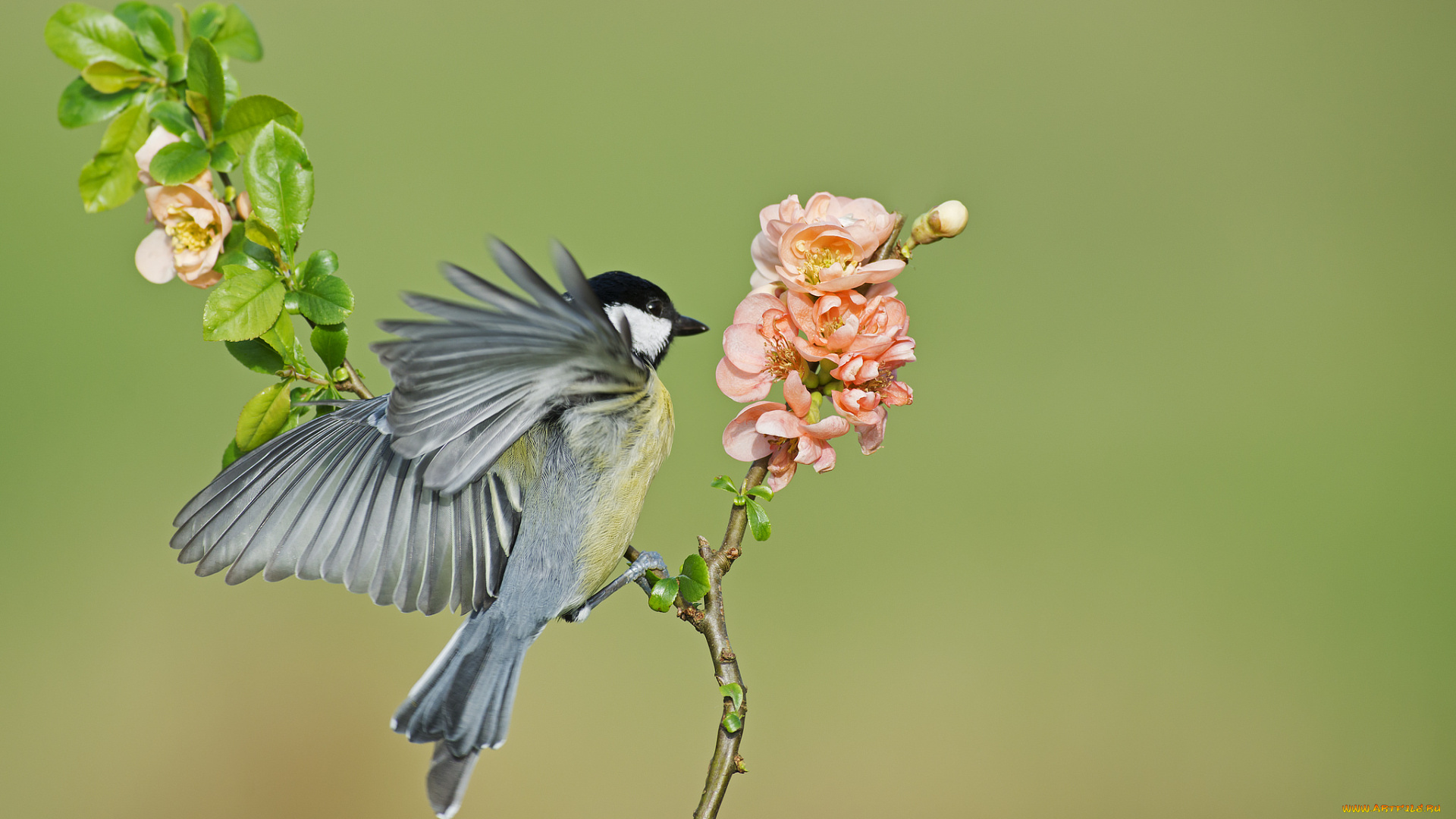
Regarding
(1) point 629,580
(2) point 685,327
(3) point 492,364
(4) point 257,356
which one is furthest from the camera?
(2) point 685,327

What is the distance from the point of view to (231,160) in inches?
24.8

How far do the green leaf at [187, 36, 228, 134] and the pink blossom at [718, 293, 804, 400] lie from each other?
15.5 inches

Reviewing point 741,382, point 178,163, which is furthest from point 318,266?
point 741,382

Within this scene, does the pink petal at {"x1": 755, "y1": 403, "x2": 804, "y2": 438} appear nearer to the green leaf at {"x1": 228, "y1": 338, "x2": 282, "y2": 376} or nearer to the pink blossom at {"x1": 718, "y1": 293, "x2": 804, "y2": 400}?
the pink blossom at {"x1": 718, "y1": 293, "x2": 804, "y2": 400}

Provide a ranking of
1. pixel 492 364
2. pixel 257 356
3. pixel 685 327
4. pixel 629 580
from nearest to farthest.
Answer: pixel 492 364 < pixel 257 356 < pixel 629 580 < pixel 685 327

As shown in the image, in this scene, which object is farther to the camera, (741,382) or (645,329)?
(645,329)

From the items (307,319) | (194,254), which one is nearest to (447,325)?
(307,319)

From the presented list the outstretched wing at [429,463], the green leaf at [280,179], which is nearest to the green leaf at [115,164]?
the green leaf at [280,179]

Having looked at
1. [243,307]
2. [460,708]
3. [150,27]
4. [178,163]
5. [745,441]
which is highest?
[150,27]

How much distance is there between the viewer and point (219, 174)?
2.24 feet

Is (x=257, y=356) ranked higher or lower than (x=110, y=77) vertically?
lower

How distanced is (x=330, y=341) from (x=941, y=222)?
1.47ft

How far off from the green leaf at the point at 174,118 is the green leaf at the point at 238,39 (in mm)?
55

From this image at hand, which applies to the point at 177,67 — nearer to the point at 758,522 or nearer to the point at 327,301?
the point at 327,301
